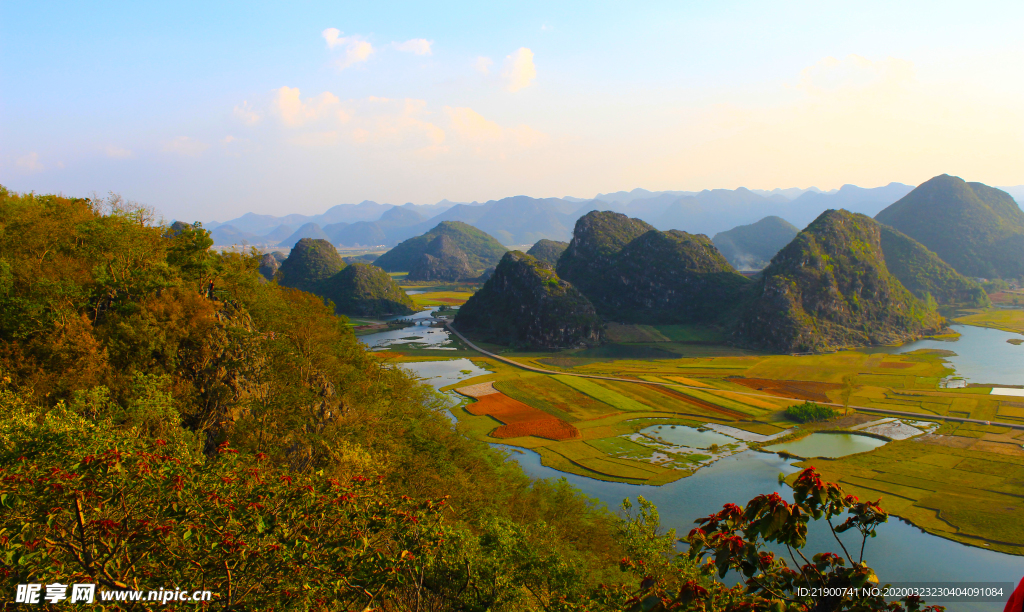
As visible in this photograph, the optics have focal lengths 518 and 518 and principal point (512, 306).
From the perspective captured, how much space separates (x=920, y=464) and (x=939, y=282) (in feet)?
505

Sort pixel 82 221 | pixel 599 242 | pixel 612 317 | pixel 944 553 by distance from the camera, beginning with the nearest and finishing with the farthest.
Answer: pixel 944 553 < pixel 82 221 < pixel 612 317 < pixel 599 242

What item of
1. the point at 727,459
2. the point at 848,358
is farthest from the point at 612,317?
the point at 727,459

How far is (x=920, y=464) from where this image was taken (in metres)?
50.4

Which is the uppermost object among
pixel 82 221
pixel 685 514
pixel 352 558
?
pixel 82 221

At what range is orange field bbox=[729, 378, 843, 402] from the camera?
76.6m

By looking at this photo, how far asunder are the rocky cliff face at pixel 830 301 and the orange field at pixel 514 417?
6824 cm

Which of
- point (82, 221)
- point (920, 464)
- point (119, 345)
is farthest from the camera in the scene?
point (920, 464)

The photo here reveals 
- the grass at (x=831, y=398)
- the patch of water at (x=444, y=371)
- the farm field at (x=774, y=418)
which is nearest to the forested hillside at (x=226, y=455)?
the farm field at (x=774, y=418)

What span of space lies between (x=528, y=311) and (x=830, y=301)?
73421 millimetres

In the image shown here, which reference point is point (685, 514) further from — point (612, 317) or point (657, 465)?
point (612, 317)

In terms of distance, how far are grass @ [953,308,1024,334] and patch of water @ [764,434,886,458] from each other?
95.8 metres

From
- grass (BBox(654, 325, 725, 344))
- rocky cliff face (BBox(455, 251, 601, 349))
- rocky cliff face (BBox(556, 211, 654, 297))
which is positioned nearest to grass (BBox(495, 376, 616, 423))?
rocky cliff face (BBox(455, 251, 601, 349))

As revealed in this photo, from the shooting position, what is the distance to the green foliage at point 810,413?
65.5 meters

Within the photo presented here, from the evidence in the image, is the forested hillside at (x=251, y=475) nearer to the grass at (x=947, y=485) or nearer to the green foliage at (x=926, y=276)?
the grass at (x=947, y=485)
